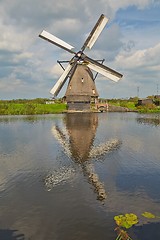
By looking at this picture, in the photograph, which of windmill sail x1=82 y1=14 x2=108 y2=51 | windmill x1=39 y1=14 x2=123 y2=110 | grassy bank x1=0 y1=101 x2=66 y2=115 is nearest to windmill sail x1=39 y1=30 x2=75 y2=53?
windmill x1=39 y1=14 x2=123 y2=110

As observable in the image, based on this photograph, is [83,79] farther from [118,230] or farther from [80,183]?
[118,230]

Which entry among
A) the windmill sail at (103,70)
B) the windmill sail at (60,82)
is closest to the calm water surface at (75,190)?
the windmill sail at (103,70)

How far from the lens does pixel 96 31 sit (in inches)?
1852

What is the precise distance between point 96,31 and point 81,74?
27.7ft

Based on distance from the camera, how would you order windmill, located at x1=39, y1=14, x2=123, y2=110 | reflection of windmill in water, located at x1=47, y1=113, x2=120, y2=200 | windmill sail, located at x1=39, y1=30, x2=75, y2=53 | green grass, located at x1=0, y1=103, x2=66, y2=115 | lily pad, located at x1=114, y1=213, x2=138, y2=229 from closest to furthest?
lily pad, located at x1=114, y1=213, x2=138, y2=229 → reflection of windmill in water, located at x1=47, y1=113, x2=120, y2=200 → windmill, located at x1=39, y1=14, x2=123, y2=110 → windmill sail, located at x1=39, y1=30, x2=75, y2=53 → green grass, located at x1=0, y1=103, x2=66, y2=115

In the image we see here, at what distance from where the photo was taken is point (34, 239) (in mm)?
6789

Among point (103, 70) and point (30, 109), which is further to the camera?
point (30, 109)

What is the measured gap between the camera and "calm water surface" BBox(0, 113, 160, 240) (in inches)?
286

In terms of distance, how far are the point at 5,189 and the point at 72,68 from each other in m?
42.0

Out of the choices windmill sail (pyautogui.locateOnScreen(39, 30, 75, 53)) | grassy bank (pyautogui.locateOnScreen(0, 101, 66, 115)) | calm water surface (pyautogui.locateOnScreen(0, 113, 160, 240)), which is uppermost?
windmill sail (pyautogui.locateOnScreen(39, 30, 75, 53))

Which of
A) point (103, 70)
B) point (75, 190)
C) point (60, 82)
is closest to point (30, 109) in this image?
point (60, 82)

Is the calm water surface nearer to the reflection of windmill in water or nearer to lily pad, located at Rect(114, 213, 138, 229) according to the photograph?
the reflection of windmill in water

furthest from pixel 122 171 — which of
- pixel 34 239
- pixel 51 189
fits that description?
pixel 34 239

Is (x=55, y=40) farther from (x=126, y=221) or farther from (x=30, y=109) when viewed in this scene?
(x=126, y=221)
